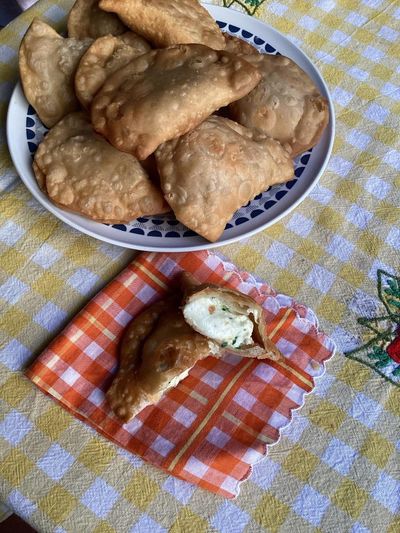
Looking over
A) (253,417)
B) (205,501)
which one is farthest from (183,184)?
(205,501)

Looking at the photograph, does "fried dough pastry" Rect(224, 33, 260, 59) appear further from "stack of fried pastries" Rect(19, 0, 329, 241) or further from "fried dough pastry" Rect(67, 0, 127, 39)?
"fried dough pastry" Rect(67, 0, 127, 39)

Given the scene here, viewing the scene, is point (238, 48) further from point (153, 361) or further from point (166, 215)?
point (153, 361)

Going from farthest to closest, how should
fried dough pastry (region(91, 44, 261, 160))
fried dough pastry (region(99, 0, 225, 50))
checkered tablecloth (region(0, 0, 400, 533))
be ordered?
fried dough pastry (region(99, 0, 225, 50)) → fried dough pastry (region(91, 44, 261, 160)) → checkered tablecloth (region(0, 0, 400, 533))

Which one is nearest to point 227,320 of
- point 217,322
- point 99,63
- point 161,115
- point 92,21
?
point 217,322

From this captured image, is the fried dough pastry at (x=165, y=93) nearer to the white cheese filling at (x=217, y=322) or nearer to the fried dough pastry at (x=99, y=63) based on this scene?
the fried dough pastry at (x=99, y=63)

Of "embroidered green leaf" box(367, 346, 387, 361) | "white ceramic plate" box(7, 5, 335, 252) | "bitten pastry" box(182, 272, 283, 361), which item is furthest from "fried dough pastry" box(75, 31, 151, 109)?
"embroidered green leaf" box(367, 346, 387, 361)

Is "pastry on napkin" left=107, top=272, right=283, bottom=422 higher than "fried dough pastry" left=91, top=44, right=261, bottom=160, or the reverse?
"fried dough pastry" left=91, top=44, right=261, bottom=160
